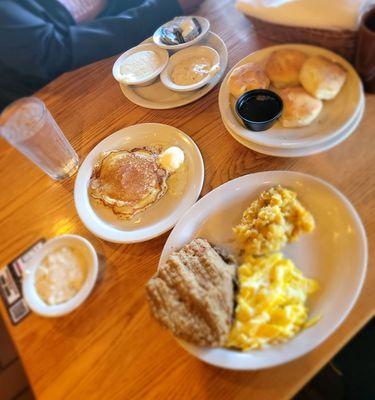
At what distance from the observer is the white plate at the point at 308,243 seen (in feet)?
2.62

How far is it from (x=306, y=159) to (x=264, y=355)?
586 millimetres

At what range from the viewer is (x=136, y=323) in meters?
0.96

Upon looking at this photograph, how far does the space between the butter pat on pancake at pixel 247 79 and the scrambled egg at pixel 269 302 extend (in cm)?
55

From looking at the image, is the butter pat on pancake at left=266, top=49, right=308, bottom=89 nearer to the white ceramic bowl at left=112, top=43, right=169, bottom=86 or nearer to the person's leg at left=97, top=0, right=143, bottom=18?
the white ceramic bowl at left=112, top=43, right=169, bottom=86

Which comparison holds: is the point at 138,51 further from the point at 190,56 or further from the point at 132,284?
the point at 132,284

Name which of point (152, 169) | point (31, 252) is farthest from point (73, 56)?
point (31, 252)

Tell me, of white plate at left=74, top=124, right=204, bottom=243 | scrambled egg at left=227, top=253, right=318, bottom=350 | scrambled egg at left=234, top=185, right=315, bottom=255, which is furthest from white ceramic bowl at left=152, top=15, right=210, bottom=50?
scrambled egg at left=227, top=253, right=318, bottom=350

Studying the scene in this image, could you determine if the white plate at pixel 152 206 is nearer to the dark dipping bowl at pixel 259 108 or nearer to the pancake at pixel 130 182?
the pancake at pixel 130 182

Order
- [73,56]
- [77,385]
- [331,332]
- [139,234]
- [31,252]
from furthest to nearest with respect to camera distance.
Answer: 1. [73,56]
2. [31,252]
3. [139,234]
4. [77,385]
5. [331,332]

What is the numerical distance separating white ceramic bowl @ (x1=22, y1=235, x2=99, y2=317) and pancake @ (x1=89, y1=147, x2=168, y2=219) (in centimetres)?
17

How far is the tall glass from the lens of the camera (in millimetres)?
1141

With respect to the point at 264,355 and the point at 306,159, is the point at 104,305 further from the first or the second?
the point at 306,159

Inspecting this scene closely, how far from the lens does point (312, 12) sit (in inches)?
41.0

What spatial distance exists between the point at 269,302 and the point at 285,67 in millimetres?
723
